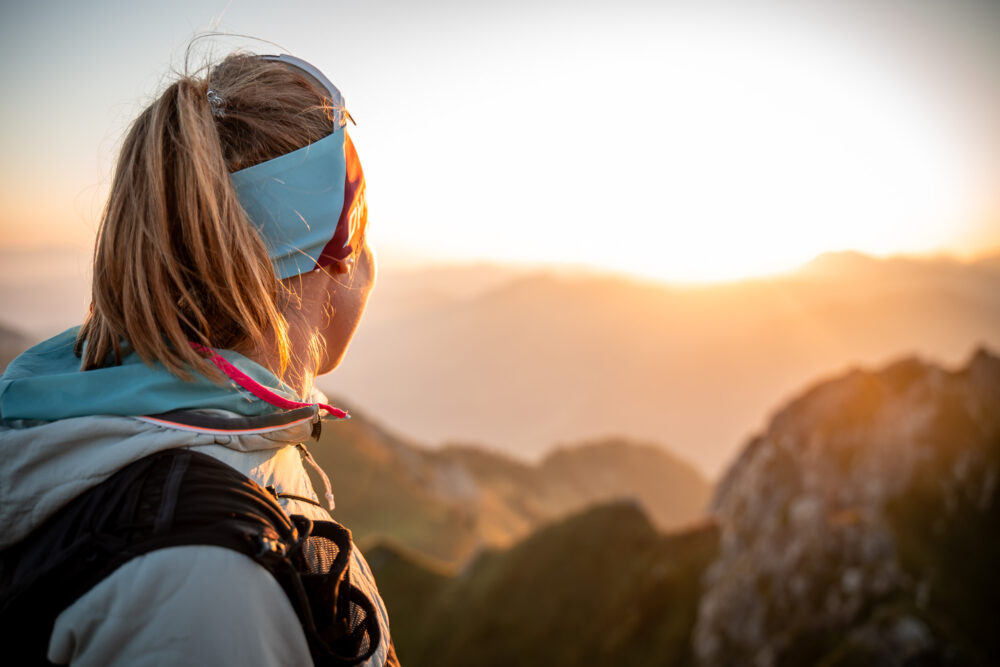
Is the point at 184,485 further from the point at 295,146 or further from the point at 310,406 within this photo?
the point at 295,146

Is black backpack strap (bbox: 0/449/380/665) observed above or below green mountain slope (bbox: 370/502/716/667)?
above

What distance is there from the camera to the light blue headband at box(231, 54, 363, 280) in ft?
5.91

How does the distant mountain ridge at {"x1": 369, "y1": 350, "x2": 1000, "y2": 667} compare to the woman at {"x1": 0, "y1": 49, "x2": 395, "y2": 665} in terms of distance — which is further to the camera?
the distant mountain ridge at {"x1": 369, "y1": 350, "x2": 1000, "y2": 667}

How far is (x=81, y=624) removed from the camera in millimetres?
1227

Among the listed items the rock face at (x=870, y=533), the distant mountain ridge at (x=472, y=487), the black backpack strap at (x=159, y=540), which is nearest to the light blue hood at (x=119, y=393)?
the black backpack strap at (x=159, y=540)

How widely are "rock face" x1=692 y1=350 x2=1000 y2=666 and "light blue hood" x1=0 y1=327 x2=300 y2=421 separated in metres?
7.14

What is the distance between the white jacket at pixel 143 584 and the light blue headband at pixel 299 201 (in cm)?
62

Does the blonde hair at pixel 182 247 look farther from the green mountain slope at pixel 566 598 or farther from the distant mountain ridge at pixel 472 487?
the distant mountain ridge at pixel 472 487

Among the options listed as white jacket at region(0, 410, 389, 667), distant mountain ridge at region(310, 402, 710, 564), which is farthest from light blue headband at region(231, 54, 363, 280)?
distant mountain ridge at region(310, 402, 710, 564)

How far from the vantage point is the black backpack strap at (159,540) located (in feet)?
4.17

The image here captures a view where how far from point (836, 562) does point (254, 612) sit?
26.3 ft

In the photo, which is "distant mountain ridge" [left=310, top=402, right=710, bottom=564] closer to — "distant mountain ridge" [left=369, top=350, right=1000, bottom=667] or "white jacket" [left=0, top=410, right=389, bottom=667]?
"distant mountain ridge" [left=369, top=350, right=1000, bottom=667]

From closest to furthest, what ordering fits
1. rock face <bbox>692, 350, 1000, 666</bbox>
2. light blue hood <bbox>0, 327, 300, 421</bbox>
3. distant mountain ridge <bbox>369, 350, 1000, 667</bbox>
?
light blue hood <bbox>0, 327, 300, 421</bbox>
rock face <bbox>692, 350, 1000, 666</bbox>
distant mountain ridge <bbox>369, 350, 1000, 667</bbox>

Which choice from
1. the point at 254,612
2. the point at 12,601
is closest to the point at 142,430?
the point at 12,601
